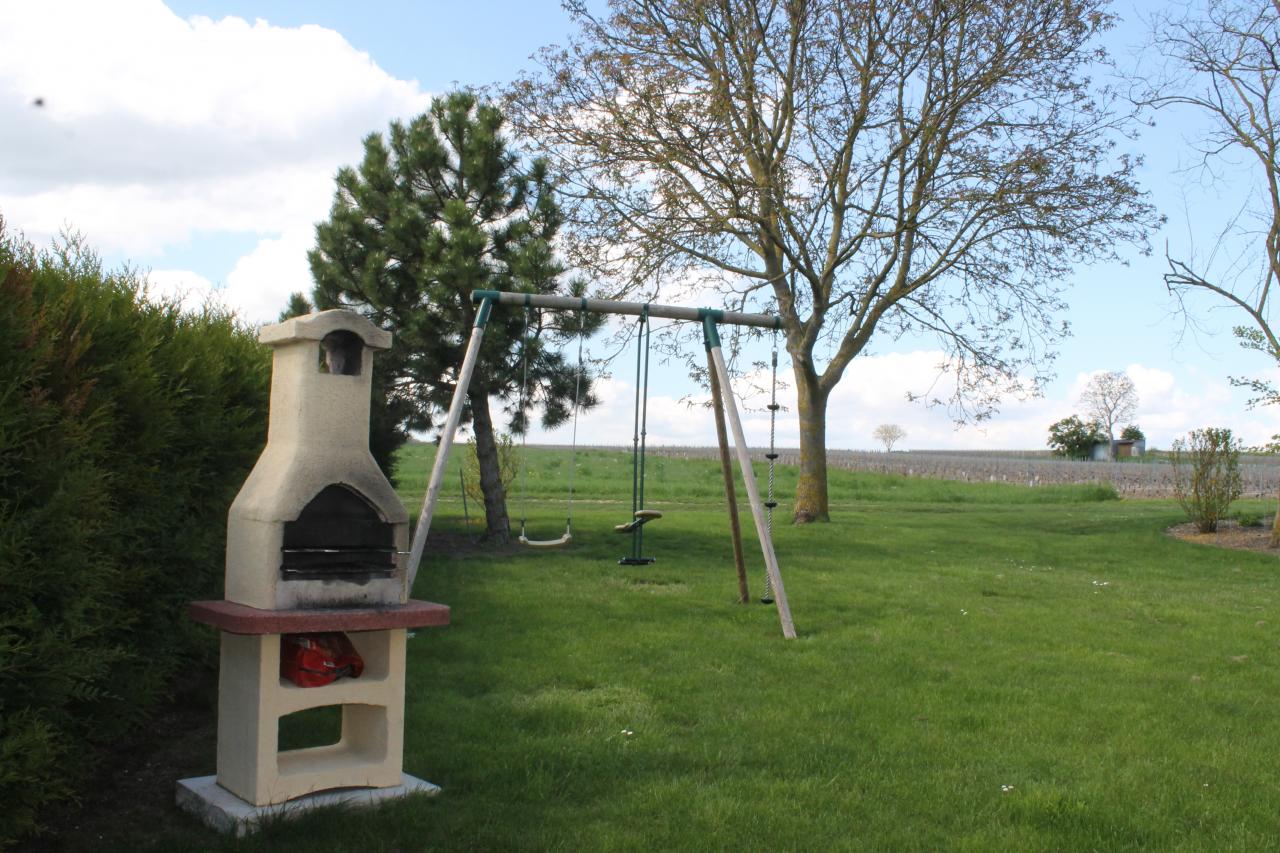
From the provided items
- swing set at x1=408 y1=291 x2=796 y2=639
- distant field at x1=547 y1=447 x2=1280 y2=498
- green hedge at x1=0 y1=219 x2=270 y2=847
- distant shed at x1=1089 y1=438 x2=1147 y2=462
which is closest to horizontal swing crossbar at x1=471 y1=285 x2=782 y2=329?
swing set at x1=408 y1=291 x2=796 y2=639

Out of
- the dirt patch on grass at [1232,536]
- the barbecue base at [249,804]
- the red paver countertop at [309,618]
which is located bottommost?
the barbecue base at [249,804]

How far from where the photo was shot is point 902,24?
A: 19766mm

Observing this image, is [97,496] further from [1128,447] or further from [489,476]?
[1128,447]

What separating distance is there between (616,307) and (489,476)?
299 inches

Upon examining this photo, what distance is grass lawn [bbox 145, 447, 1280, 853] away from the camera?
506cm

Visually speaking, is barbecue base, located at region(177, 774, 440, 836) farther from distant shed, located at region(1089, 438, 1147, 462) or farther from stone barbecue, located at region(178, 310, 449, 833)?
distant shed, located at region(1089, 438, 1147, 462)

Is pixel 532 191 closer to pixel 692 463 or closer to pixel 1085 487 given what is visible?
pixel 1085 487

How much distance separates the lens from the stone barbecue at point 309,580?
5.05 m

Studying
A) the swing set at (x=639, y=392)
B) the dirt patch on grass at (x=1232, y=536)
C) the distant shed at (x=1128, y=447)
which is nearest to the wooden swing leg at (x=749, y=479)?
the swing set at (x=639, y=392)

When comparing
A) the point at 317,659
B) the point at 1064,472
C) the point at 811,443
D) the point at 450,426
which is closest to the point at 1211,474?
the point at 811,443

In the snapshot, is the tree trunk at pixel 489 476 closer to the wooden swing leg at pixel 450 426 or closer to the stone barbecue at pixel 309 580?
the wooden swing leg at pixel 450 426

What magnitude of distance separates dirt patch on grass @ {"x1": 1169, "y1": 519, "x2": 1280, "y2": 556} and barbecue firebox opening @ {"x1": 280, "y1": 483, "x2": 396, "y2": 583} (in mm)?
18845

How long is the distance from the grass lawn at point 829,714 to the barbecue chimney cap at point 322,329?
2.19 meters

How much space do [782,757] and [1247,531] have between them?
20.2 metres
